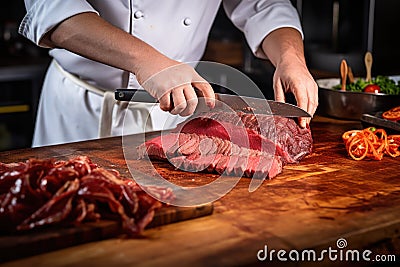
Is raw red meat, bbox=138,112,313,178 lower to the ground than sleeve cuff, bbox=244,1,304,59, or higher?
lower

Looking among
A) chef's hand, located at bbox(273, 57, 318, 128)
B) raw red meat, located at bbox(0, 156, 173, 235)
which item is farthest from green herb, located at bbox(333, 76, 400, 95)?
raw red meat, located at bbox(0, 156, 173, 235)

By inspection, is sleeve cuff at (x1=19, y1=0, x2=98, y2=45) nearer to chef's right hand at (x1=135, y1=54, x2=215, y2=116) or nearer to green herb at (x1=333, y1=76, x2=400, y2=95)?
chef's right hand at (x1=135, y1=54, x2=215, y2=116)

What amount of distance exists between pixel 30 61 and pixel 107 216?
289 centimetres

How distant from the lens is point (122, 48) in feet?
7.09

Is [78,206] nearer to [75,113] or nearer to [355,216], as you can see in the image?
[355,216]

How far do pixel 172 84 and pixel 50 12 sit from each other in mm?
545

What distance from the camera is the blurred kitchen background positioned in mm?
3934

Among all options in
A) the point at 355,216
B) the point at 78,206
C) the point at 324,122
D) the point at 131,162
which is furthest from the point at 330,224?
A: the point at 324,122

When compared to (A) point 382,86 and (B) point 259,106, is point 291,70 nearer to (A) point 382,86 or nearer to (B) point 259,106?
(B) point 259,106

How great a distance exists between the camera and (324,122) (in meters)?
2.85

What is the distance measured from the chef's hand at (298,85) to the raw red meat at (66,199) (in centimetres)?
81

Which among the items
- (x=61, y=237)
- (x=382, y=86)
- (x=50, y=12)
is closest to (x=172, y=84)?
(x=50, y=12)

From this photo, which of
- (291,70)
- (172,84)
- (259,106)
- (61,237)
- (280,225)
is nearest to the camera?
(61,237)

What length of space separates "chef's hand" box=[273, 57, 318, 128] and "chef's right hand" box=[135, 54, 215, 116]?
0.41 m
